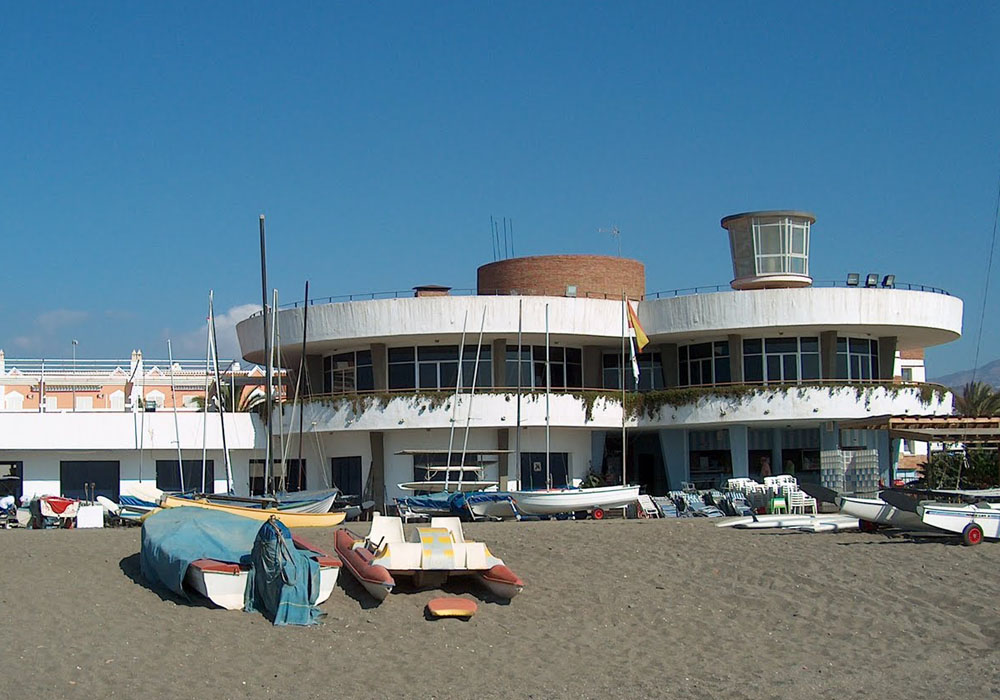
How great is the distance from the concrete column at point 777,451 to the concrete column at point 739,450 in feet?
4.86

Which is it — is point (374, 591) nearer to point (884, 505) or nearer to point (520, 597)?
point (520, 597)

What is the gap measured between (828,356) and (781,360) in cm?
159

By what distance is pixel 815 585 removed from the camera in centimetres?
2256

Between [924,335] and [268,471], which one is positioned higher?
[924,335]

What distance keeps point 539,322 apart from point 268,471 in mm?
10329

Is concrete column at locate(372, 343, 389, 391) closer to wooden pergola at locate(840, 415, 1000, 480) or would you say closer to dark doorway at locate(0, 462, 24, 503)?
dark doorway at locate(0, 462, 24, 503)

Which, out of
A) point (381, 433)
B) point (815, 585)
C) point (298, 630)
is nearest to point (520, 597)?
point (298, 630)

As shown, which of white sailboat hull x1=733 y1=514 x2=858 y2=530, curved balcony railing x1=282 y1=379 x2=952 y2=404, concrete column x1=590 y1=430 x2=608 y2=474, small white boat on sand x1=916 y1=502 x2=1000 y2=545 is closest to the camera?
small white boat on sand x1=916 y1=502 x2=1000 y2=545

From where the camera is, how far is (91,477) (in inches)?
1788

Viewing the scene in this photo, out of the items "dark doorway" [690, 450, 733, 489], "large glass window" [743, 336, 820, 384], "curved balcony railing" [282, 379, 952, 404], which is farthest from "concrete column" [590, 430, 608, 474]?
"large glass window" [743, 336, 820, 384]

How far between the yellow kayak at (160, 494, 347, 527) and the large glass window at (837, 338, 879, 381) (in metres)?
19.7

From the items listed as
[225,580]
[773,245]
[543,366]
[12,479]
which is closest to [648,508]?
[543,366]

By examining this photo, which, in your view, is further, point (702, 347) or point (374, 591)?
point (702, 347)

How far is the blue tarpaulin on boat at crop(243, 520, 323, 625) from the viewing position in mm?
19188
